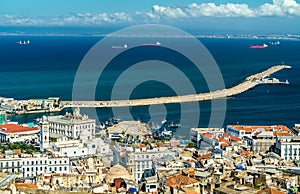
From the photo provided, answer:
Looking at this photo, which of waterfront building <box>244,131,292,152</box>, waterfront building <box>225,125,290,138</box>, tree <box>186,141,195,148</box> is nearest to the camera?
tree <box>186,141,195,148</box>

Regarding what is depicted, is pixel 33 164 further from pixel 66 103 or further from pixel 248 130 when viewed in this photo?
pixel 66 103

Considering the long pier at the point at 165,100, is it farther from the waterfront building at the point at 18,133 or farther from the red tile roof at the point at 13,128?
the waterfront building at the point at 18,133

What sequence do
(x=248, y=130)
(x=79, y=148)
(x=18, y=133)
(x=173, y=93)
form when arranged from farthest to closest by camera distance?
(x=173, y=93) → (x=18, y=133) → (x=248, y=130) → (x=79, y=148)

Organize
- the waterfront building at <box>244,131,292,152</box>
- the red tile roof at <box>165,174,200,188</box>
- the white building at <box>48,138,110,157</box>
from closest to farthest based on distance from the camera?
1. the red tile roof at <box>165,174,200,188</box>
2. the white building at <box>48,138,110,157</box>
3. the waterfront building at <box>244,131,292,152</box>

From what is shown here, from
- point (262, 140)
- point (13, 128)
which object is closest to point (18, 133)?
point (13, 128)

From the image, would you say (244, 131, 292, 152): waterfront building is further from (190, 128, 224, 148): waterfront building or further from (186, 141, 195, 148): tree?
(186, 141, 195, 148): tree

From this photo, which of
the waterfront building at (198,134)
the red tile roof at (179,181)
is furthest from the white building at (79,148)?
the red tile roof at (179,181)

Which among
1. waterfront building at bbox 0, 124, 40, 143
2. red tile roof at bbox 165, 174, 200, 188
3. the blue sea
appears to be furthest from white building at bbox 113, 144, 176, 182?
the blue sea
